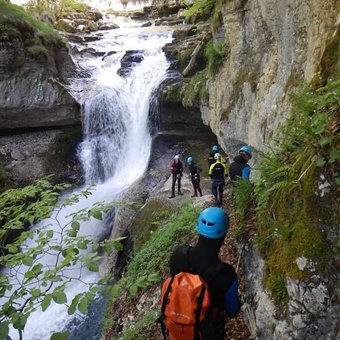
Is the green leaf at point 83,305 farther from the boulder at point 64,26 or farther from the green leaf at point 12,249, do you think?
the boulder at point 64,26

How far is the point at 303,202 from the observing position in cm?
304

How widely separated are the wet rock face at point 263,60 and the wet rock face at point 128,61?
26.6 feet

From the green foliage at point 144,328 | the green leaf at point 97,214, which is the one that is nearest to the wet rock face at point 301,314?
the green leaf at point 97,214

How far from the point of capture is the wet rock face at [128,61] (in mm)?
18531

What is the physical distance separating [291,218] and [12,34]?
624 inches

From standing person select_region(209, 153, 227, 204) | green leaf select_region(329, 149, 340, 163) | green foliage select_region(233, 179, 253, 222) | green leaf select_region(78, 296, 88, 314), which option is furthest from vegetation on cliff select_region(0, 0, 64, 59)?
green leaf select_region(329, 149, 340, 163)

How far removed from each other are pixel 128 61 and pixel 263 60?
1255 centimetres

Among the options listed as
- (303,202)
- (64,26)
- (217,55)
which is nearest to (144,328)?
(303,202)

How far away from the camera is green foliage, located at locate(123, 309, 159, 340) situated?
521 centimetres

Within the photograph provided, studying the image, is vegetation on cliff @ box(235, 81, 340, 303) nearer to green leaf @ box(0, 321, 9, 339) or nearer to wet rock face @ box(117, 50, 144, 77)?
green leaf @ box(0, 321, 9, 339)

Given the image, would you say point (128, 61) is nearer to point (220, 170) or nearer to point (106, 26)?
point (220, 170)

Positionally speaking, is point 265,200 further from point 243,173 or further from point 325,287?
point 243,173

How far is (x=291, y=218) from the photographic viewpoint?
123 inches

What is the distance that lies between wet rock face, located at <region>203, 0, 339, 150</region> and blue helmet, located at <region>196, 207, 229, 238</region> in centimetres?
298
